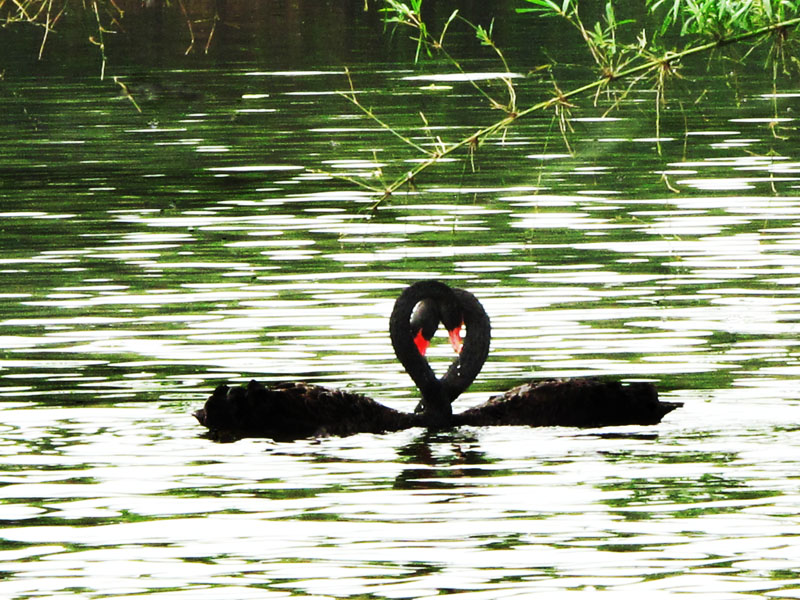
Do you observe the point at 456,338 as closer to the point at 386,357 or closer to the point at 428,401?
the point at 428,401

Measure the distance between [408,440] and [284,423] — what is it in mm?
666

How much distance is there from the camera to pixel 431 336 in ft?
40.9

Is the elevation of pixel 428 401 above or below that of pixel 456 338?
below

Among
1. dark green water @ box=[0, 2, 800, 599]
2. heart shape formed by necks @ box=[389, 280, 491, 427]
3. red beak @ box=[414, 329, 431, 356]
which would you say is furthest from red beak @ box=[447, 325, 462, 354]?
dark green water @ box=[0, 2, 800, 599]

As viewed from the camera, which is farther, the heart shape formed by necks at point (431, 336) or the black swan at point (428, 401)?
the heart shape formed by necks at point (431, 336)

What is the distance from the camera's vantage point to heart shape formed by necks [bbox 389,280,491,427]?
12180mm

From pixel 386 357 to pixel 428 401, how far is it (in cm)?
230

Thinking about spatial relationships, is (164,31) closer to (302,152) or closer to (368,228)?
(302,152)

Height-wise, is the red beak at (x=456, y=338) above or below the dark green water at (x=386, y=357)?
above

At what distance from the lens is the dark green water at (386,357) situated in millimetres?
9320

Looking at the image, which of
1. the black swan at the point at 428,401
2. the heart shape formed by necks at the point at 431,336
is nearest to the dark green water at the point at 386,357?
the black swan at the point at 428,401

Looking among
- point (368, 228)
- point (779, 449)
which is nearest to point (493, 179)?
point (368, 228)

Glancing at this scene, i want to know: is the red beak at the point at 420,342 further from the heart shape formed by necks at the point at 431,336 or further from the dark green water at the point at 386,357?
the dark green water at the point at 386,357

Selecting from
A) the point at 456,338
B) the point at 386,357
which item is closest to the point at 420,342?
the point at 456,338
